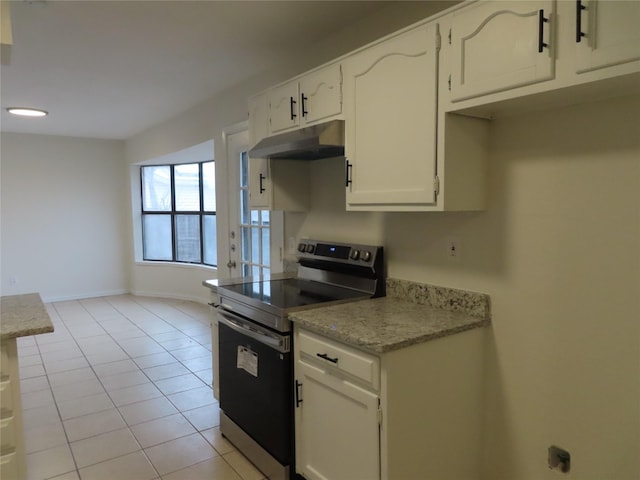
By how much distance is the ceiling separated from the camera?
234cm

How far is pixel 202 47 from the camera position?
9.52ft

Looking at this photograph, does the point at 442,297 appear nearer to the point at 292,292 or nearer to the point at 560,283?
the point at 560,283

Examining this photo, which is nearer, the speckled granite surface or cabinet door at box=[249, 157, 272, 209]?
the speckled granite surface

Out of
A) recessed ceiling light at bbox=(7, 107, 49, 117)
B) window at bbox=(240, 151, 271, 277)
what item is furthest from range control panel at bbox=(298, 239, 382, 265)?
recessed ceiling light at bbox=(7, 107, 49, 117)

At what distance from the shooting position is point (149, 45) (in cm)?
285

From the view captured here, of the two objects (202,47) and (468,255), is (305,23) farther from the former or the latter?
(468,255)

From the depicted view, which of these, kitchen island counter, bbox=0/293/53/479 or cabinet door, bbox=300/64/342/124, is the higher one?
cabinet door, bbox=300/64/342/124

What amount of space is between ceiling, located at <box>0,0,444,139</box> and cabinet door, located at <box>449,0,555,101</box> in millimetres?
908

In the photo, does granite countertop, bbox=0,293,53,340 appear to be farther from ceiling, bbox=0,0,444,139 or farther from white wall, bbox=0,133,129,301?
white wall, bbox=0,133,129,301

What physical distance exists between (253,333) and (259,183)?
3.55 feet

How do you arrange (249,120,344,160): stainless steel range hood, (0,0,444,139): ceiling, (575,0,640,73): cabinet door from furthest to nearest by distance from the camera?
1. (0,0,444,139): ceiling
2. (249,120,344,160): stainless steel range hood
3. (575,0,640,73): cabinet door

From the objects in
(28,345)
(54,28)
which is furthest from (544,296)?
(28,345)

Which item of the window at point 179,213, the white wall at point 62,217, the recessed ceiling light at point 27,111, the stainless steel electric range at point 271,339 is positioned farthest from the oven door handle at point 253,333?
the white wall at point 62,217

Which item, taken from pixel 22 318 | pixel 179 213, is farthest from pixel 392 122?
pixel 179 213
